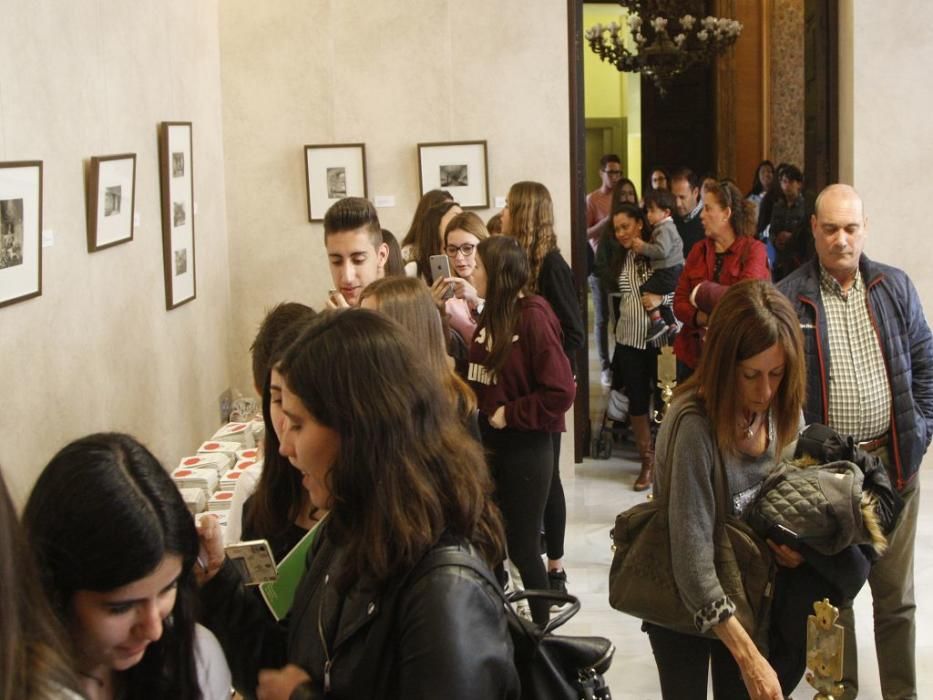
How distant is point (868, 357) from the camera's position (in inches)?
183

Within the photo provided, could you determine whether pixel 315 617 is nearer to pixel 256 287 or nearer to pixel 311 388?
pixel 311 388

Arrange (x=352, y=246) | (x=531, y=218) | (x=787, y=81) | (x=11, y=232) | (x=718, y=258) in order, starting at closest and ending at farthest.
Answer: (x=11, y=232) → (x=352, y=246) → (x=531, y=218) → (x=718, y=258) → (x=787, y=81)

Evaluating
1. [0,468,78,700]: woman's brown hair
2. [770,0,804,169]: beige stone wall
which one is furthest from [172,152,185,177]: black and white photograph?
[770,0,804,169]: beige stone wall

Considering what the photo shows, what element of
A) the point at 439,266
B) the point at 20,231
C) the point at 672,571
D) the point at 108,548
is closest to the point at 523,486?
the point at 439,266

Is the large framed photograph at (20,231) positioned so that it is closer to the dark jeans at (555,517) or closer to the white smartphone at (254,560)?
the white smartphone at (254,560)

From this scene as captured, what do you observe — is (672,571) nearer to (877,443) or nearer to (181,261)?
(877,443)

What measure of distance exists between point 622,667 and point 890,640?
1388mm

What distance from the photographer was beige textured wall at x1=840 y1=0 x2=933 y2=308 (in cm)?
909

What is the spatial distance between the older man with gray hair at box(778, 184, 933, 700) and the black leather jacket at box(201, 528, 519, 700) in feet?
8.89

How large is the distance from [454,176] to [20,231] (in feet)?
15.6

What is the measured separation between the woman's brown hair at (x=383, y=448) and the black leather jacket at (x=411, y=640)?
6 cm

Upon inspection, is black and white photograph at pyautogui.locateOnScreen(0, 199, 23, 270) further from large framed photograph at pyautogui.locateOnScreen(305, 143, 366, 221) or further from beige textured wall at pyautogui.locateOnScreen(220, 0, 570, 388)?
large framed photograph at pyautogui.locateOnScreen(305, 143, 366, 221)

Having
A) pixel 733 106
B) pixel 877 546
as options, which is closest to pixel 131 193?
pixel 877 546

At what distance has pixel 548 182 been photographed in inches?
363
